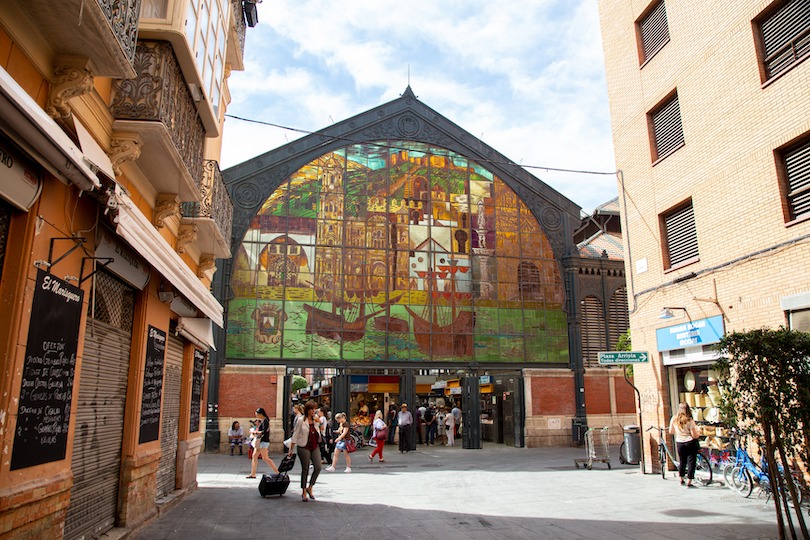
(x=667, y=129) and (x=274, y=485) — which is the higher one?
(x=667, y=129)

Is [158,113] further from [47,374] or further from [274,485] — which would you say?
[274,485]

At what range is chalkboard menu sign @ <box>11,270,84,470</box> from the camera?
4.91 m

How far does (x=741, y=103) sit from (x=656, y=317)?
5461mm

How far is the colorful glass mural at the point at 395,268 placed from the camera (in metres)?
21.6

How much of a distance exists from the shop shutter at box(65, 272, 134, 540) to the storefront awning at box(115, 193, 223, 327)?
70 centimetres

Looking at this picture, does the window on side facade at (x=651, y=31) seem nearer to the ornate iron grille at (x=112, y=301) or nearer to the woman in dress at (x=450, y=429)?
the ornate iron grille at (x=112, y=301)

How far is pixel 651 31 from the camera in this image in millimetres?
15148

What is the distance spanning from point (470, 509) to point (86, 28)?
29.4 ft

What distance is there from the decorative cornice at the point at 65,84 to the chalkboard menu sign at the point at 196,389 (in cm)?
812

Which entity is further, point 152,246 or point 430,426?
point 430,426

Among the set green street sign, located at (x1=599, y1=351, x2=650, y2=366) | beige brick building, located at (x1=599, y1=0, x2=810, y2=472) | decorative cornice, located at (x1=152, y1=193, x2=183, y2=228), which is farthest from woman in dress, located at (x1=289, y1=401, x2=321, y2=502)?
beige brick building, located at (x1=599, y1=0, x2=810, y2=472)

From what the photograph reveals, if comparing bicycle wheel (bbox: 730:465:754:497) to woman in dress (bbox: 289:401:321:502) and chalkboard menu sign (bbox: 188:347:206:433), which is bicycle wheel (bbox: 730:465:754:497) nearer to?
woman in dress (bbox: 289:401:321:502)

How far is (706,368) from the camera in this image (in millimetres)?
12703

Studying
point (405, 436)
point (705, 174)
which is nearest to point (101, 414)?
point (705, 174)
